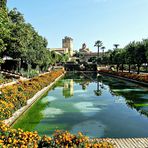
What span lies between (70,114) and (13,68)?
140ft

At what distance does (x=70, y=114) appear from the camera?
2027 cm

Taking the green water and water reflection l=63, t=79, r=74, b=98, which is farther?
water reflection l=63, t=79, r=74, b=98

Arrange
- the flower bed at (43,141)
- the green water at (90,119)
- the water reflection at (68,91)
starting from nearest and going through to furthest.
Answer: the flower bed at (43,141) < the green water at (90,119) < the water reflection at (68,91)

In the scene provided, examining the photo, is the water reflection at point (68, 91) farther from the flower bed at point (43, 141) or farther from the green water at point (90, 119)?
the flower bed at point (43, 141)

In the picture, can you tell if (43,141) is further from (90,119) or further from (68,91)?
(68,91)

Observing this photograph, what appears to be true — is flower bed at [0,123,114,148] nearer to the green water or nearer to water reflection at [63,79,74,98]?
the green water

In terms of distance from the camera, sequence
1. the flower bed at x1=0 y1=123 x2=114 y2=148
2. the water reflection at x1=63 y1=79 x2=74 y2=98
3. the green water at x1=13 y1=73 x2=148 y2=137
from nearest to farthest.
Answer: the flower bed at x1=0 y1=123 x2=114 y2=148 < the green water at x1=13 y1=73 x2=148 y2=137 < the water reflection at x1=63 y1=79 x2=74 y2=98

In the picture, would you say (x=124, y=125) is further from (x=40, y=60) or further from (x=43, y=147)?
(x=40, y=60)

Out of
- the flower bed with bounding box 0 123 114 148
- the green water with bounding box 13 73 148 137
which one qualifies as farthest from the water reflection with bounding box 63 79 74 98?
the flower bed with bounding box 0 123 114 148

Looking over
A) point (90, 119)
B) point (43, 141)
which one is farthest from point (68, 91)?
point (43, 141)

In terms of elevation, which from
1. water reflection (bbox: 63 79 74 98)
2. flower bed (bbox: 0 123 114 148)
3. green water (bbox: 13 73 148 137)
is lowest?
green water (bbox: 13 73 148 137)

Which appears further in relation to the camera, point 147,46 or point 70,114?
point 147,46

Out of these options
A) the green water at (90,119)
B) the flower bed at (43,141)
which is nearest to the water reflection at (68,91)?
the green water at (90,119)

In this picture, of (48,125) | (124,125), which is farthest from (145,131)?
(48,125)
